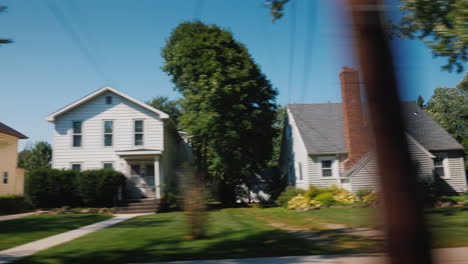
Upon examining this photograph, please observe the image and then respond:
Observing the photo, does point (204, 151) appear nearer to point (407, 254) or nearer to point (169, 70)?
point (169, 70)

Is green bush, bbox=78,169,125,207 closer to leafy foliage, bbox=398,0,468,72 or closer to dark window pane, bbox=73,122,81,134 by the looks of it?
dark window pane, bbox=73,122,81,134

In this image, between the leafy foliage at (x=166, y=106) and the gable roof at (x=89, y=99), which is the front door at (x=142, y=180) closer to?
the gable roof at (x=89, y=99)

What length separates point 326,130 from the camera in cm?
2380

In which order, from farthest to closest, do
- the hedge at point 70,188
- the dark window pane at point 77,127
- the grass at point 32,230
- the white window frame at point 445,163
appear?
the white window frame at point 445,163, the dark window pane at point 77,127, the hedge at point 70,188, the grass at point 32,230

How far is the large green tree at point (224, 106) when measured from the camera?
69.9 feet

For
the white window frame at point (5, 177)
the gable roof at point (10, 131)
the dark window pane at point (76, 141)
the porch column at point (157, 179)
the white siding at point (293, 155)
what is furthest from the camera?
the gable roof at point (10, 131)

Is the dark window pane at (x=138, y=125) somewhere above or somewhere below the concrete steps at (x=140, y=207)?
above

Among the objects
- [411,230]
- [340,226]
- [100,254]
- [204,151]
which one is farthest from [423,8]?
[204,151]

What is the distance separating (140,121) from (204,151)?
5.02 m

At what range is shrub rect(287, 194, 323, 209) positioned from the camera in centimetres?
1713

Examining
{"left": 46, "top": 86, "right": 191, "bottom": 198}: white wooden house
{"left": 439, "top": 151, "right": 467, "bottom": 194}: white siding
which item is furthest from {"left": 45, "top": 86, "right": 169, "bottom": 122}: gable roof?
{"left": 439, "top": 151, "right": 467, "bottom": 194}: white siding

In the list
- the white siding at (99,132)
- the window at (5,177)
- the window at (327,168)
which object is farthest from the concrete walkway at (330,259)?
the window at (5,177)

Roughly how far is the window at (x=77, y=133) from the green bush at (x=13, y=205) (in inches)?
174

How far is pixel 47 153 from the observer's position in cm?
4050
